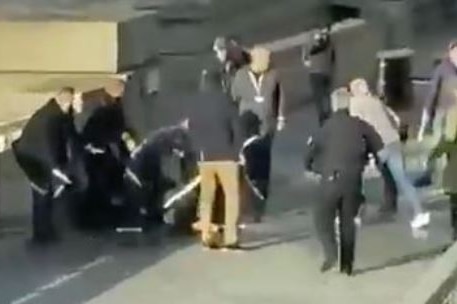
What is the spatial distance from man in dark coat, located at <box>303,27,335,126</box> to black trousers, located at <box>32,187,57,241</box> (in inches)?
315

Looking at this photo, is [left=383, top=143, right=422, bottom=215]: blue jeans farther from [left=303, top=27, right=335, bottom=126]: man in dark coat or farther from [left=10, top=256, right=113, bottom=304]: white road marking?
[left=303, top=27, right=335, bottom=126]: man in dark coat

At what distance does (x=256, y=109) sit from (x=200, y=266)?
3081 mm

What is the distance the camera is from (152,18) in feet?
94.0

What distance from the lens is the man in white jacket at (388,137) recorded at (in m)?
17.0

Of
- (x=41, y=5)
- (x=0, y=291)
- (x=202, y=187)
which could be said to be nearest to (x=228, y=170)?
(x=202, y=187)

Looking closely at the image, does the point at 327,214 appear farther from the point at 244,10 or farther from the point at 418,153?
the point at 244,10

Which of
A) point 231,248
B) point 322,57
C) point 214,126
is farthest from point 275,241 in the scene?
point 322,57

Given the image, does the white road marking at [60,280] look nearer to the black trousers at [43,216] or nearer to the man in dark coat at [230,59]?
the black trousers at [43,216]

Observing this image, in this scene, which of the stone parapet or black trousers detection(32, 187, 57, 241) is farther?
the stone parapet

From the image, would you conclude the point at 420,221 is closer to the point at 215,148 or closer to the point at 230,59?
the point at 215,148

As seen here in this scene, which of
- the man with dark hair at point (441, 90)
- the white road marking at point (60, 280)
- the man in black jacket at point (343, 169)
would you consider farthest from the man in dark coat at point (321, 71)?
the man in black jacket at point (343, 169)

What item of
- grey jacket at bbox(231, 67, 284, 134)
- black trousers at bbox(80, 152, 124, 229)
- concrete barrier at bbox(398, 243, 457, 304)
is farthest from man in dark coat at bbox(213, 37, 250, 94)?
concrete barrier at bbox(398, 243, 457, 304)

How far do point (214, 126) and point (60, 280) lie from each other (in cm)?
215

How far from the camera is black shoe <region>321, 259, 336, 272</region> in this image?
52.0 feet
